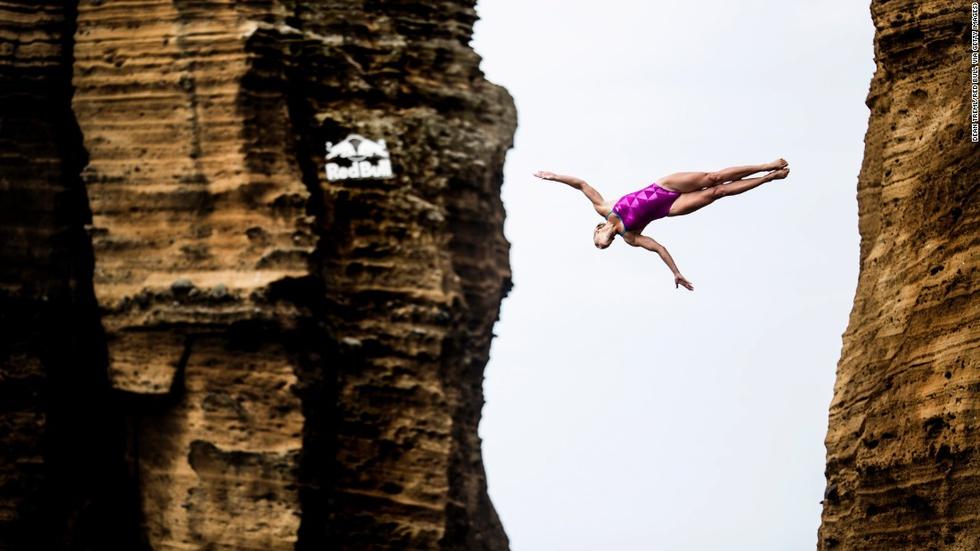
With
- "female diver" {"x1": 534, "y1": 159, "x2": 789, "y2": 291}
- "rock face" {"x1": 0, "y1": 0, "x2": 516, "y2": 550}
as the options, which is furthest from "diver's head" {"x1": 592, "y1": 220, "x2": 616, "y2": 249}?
"rock face" {"x1": 0, "y1": 0, "x2": 516, "y2": 550}

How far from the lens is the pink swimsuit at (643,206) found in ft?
94.1

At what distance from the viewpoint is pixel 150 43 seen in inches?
973

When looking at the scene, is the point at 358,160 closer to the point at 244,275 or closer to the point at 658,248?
the point at 244,275

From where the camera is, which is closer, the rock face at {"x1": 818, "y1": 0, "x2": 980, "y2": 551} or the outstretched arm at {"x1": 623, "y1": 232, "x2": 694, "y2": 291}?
the outstretched arm at {"x1": 623, "y1": 232, "x2": 694, "y2": 291}

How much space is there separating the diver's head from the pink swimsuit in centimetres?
12

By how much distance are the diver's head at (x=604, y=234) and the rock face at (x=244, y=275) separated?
3318mm

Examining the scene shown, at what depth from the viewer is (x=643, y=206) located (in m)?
28.7

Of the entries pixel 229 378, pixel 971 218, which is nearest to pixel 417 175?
pixel 229 378

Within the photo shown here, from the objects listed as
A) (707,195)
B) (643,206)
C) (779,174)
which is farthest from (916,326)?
(643,206)

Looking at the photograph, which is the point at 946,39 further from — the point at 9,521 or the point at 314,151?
the point at 9,521

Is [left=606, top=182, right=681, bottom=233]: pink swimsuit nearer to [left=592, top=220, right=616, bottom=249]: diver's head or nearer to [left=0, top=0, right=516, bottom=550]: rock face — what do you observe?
[left=592, top=220, right=616, bottom=249]: diver's head

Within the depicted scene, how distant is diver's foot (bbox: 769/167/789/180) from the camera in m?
28.4

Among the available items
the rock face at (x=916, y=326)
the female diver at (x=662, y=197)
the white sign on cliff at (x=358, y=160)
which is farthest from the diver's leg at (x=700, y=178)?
the white sign on cliff at (x=358, y=160)

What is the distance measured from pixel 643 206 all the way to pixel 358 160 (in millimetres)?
4832
